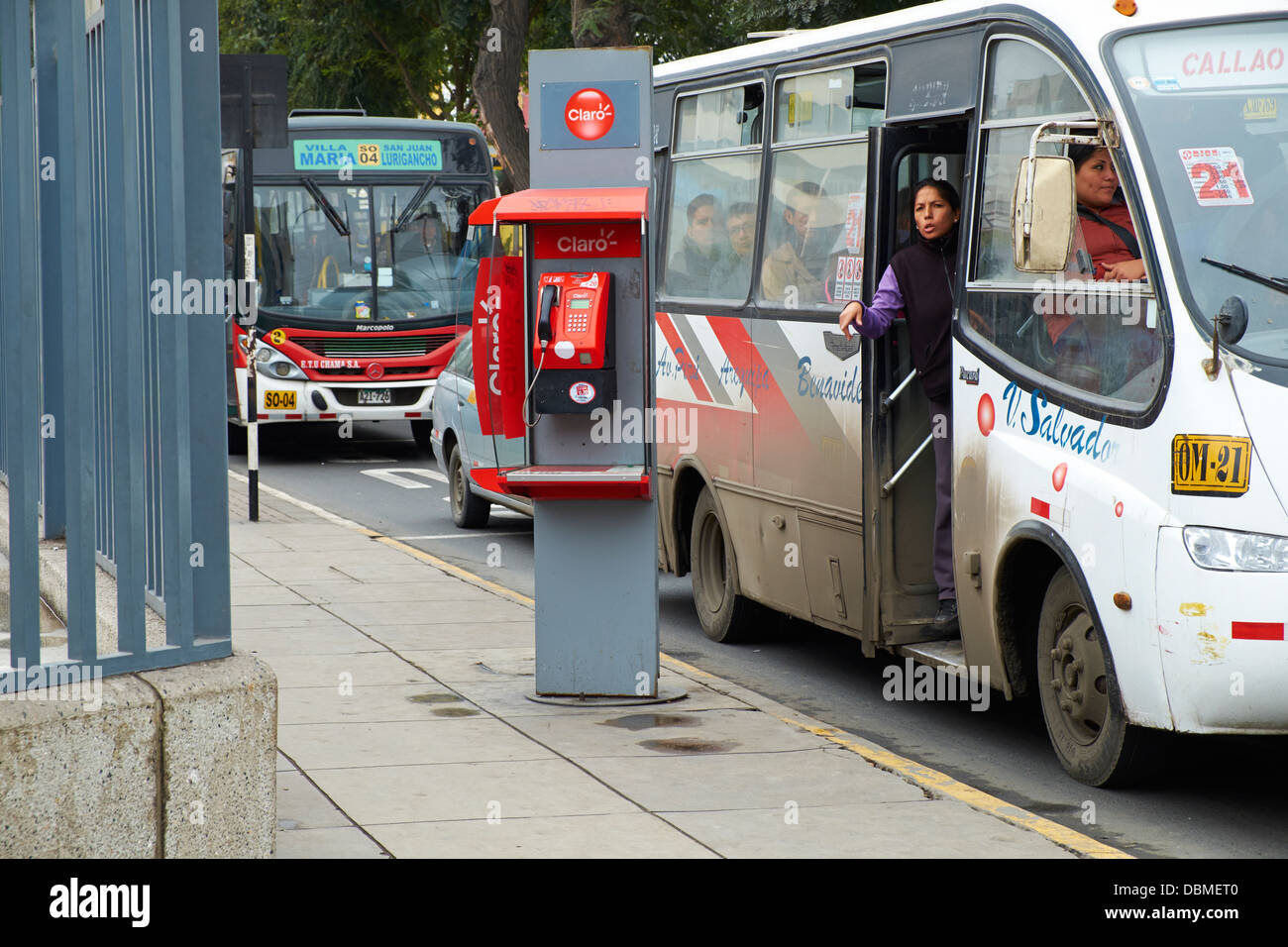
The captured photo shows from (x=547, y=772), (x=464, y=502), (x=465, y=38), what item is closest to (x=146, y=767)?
(x=547, y=772)

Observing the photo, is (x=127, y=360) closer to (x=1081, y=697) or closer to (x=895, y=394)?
(x=1081, y=697)

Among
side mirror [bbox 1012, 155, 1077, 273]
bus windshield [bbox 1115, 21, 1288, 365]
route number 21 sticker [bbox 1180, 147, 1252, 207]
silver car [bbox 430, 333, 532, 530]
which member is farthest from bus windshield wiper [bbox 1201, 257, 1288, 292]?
silver car [bbox 430, 333, 532, 530]

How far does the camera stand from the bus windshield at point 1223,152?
19.6 feet

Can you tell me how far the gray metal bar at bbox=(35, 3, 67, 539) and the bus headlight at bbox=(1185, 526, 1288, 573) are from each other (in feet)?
11.4

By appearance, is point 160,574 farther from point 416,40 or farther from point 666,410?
point 416,40

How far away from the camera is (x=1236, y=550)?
5.72 m

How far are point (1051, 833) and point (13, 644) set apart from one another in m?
3.37

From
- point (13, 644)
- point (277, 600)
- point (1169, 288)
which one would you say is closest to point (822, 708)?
point (1169, 288)

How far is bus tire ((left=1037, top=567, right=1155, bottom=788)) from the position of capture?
21.0ft

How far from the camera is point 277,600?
10.8m

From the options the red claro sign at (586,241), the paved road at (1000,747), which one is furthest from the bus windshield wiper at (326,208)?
the red claro sign at (586,241)

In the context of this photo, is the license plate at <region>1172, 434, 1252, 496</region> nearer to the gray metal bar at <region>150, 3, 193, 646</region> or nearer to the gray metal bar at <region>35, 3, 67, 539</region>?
the gray metal bar at <region>150, 3, 193, 646</region>

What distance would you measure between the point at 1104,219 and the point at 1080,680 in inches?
65.5

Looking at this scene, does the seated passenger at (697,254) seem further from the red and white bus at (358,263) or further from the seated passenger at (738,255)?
the red and white bus at (358,263)
